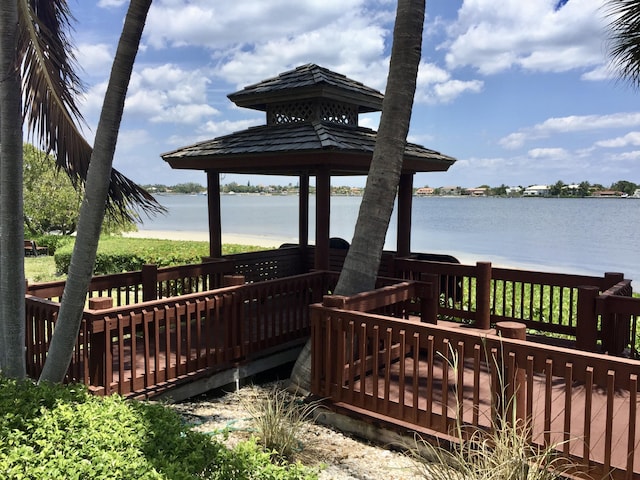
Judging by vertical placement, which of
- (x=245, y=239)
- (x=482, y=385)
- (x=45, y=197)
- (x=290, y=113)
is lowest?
(x=245, y=239)

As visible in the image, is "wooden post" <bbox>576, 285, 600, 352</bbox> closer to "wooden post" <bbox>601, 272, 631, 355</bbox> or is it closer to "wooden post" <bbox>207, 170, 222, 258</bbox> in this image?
"wooden post" <bbox>601, 272, 631, 355</bbox>

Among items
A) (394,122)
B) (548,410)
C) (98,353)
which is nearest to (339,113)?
(394,122)

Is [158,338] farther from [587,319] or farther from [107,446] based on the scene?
[587,319]

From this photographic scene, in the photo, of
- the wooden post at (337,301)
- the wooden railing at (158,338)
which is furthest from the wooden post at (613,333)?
the wooden railing at (158,338)

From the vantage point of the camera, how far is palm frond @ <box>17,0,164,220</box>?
495cm

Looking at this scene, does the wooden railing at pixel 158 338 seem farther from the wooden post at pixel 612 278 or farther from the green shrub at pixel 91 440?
the wooden post at pixel 612 278

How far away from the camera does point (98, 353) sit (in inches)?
205

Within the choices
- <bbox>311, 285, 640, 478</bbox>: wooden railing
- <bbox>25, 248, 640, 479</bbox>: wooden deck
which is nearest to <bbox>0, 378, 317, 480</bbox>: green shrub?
<bbox>25, 248, 640, 479</bbox>: wooden deck

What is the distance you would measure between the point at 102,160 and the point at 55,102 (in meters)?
1.32

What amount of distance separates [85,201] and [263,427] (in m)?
2.42

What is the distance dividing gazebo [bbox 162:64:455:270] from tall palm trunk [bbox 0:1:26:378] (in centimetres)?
406

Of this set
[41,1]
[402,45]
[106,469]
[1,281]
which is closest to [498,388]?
[106,469]

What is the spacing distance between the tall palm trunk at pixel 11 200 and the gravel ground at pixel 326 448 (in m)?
1.85

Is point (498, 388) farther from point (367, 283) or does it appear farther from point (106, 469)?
point (106, 469)
